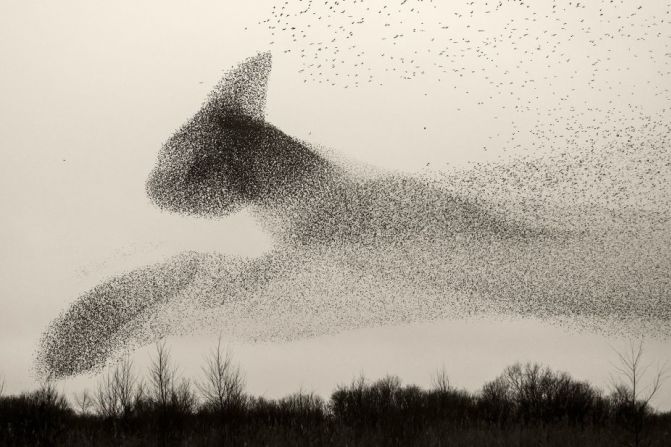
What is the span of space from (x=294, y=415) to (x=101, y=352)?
25502 millimetres

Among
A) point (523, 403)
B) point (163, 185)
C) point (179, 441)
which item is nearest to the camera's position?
point (163, 185)

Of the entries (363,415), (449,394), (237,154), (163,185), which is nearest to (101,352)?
(163,185)

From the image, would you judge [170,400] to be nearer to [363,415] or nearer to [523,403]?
[363,415]

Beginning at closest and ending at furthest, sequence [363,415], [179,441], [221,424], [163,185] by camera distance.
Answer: [163,185], [179,441], [221,424], [363,415]

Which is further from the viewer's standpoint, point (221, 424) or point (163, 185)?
point (221, 424)

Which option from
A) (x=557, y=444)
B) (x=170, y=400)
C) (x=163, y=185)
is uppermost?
(x=163, y=185)

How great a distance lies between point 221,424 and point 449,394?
1747 cm

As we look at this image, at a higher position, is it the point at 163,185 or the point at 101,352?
the point at 163,185

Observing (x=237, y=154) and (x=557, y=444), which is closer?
(x=237, y=154)

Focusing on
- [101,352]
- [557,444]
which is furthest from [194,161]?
[557,444]

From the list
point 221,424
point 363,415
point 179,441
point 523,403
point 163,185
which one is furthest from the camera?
point 523,403

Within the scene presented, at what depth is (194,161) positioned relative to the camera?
60.9ft

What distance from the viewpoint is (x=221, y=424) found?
34781 millimetres

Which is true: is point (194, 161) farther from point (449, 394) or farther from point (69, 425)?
point (449, 394)
